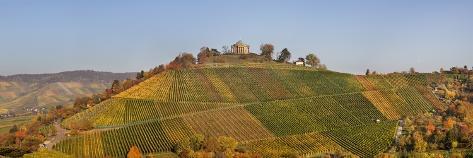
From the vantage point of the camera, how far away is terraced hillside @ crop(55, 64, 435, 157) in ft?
261

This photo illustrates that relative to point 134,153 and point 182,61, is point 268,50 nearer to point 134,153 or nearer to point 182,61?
point 182,61

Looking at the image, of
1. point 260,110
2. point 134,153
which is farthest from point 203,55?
point 134,153

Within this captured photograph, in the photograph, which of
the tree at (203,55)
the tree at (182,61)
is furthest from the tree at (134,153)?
the tree at (203,55)

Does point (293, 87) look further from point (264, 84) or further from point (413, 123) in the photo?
point (413, 123)

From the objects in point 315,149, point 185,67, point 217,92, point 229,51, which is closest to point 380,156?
point 315,149

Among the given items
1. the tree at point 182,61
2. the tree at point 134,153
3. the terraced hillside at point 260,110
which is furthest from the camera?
the tree at point 182,61

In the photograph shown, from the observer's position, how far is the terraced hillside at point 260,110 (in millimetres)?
79438

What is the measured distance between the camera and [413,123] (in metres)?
92.3

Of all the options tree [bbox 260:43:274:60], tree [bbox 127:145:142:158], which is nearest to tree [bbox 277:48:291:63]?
tree [bbox 260:43:274:60]

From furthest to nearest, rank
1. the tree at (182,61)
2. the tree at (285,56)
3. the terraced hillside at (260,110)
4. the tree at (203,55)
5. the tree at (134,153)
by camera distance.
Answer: the tree at (285,56) → the tree at (203,55) → the tree at (182,61) → the terraced hillside at (260,110) → the tree at (134,153)

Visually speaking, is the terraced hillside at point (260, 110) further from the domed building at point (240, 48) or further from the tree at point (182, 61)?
the domed building at point (240, 48)

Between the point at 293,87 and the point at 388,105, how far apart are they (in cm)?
1873

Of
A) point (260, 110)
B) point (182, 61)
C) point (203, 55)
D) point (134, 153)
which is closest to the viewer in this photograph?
point (134, 153)

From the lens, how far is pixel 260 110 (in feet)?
313
